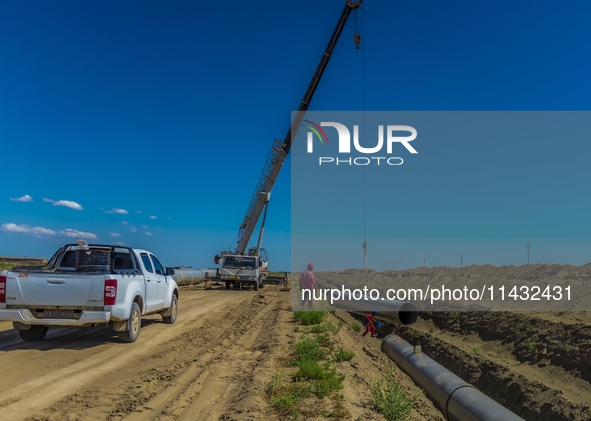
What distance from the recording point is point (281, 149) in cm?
2762

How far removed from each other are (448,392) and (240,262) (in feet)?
76.1

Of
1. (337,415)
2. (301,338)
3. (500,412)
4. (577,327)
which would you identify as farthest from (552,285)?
(337,415)

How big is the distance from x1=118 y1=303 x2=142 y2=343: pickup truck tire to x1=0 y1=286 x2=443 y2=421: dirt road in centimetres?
15

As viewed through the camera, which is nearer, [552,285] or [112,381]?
[112,381]

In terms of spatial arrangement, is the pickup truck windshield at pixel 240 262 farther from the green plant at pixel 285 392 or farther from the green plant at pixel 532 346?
the green plant at pixel 285 392

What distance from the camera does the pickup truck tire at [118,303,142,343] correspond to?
9248mm

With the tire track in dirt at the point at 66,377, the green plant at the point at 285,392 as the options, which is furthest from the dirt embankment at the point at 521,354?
the tire track in dirt at the point at 66,377

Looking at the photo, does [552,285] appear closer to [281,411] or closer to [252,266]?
[252,266]

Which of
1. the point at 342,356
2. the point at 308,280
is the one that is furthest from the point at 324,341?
the point at 308,280

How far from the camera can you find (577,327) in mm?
12602

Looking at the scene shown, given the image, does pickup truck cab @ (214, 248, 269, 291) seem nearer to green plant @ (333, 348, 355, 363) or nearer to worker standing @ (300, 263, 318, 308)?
worker standing @ (300, 263, 318, 308)

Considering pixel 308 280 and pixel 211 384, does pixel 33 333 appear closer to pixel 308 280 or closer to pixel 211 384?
pixel 211 384

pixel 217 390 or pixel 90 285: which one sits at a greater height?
pixel 90 285

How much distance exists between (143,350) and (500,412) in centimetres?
611
